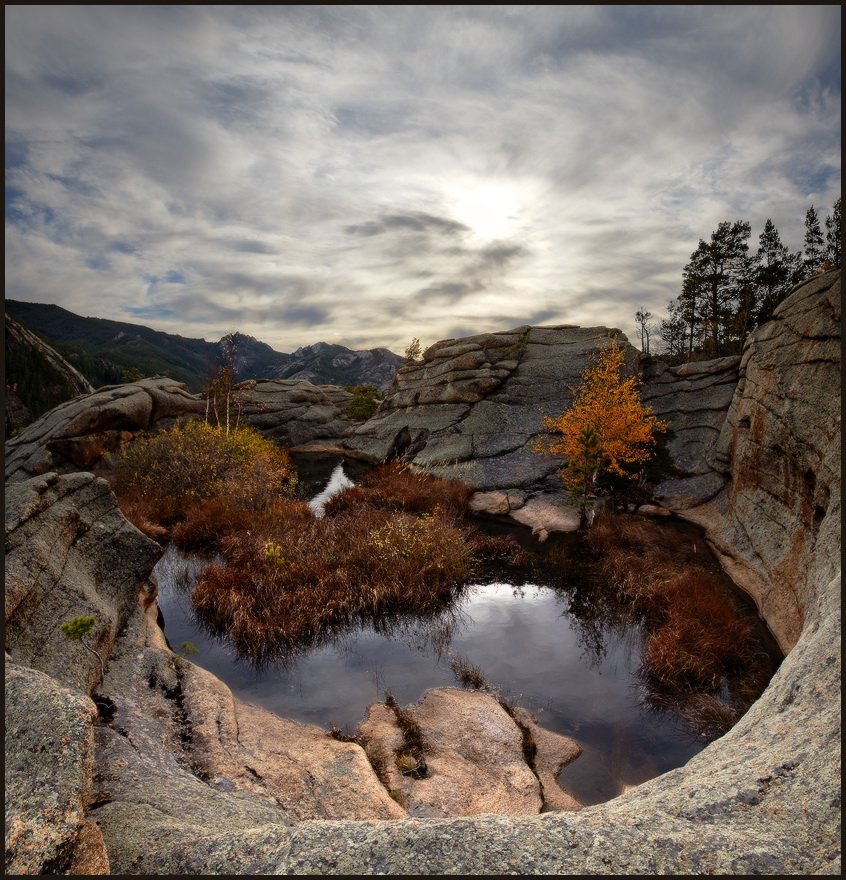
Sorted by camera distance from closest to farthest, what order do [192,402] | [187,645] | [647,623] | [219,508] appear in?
[187,645], [647,623], [219,508], [192,402]

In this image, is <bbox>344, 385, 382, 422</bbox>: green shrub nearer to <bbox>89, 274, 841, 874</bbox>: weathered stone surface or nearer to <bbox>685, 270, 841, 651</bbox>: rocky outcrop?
<bbox>685, 270, 841, 651</bbox>: rocky outcrop

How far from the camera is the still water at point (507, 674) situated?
8.09m

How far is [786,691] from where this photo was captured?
525 centimetres

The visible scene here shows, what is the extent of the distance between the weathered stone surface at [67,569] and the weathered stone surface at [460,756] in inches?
172

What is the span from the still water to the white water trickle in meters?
8.42

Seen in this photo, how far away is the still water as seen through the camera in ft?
26.5

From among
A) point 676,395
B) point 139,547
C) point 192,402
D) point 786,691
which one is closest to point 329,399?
point 192,402

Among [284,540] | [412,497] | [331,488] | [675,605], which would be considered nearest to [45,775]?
[284,540]

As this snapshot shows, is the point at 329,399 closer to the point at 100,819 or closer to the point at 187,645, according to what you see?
the point at 187,645

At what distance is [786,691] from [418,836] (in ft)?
14.3

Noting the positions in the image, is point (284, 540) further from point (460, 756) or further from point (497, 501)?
point (497, 501)

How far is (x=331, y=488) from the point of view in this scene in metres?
26.8

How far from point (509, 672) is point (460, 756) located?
2.97m

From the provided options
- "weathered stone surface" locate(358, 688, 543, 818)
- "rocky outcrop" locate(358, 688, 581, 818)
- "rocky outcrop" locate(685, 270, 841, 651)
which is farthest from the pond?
"rocky outcrop" locate(685, 270, 841, 651)
